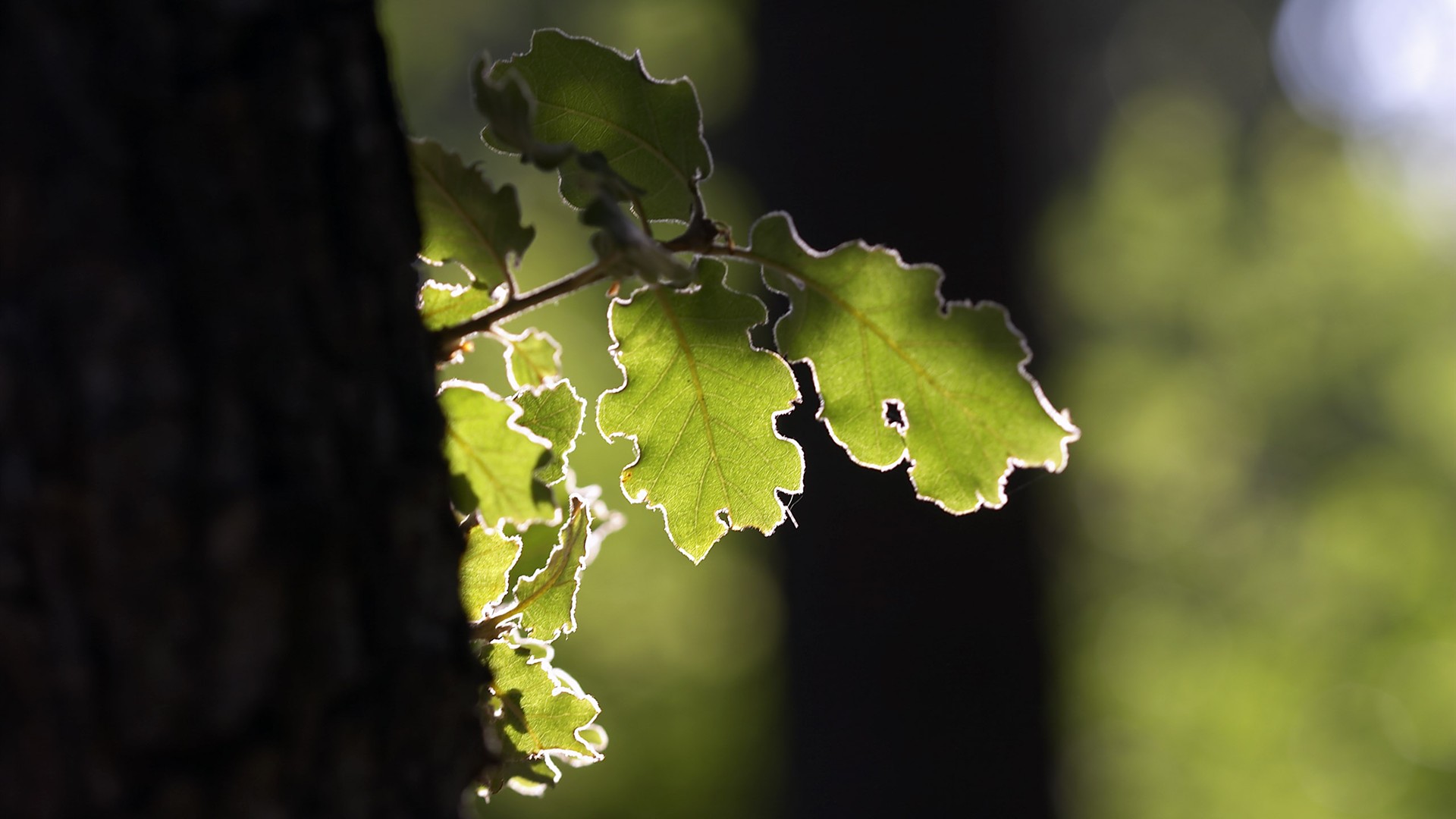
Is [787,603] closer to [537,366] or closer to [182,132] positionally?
[537,366]

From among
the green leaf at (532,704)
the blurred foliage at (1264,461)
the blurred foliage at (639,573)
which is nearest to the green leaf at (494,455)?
the green leaf at (532,704)

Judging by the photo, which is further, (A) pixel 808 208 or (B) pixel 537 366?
(A) pixel 808 208

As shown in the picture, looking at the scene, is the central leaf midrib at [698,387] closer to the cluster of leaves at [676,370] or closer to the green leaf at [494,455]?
the cluster of leaves at [676,370]

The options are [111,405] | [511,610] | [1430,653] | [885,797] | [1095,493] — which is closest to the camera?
[111,405]

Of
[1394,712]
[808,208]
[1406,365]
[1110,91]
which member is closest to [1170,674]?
[1394,712]

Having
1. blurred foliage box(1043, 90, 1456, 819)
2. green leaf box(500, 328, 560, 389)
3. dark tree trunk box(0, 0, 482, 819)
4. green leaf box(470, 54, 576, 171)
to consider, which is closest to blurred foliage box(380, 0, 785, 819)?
blurred foliage box(1043, 90, 1456, 819)

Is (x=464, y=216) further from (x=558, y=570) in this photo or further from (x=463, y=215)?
(x=558, y=570)
